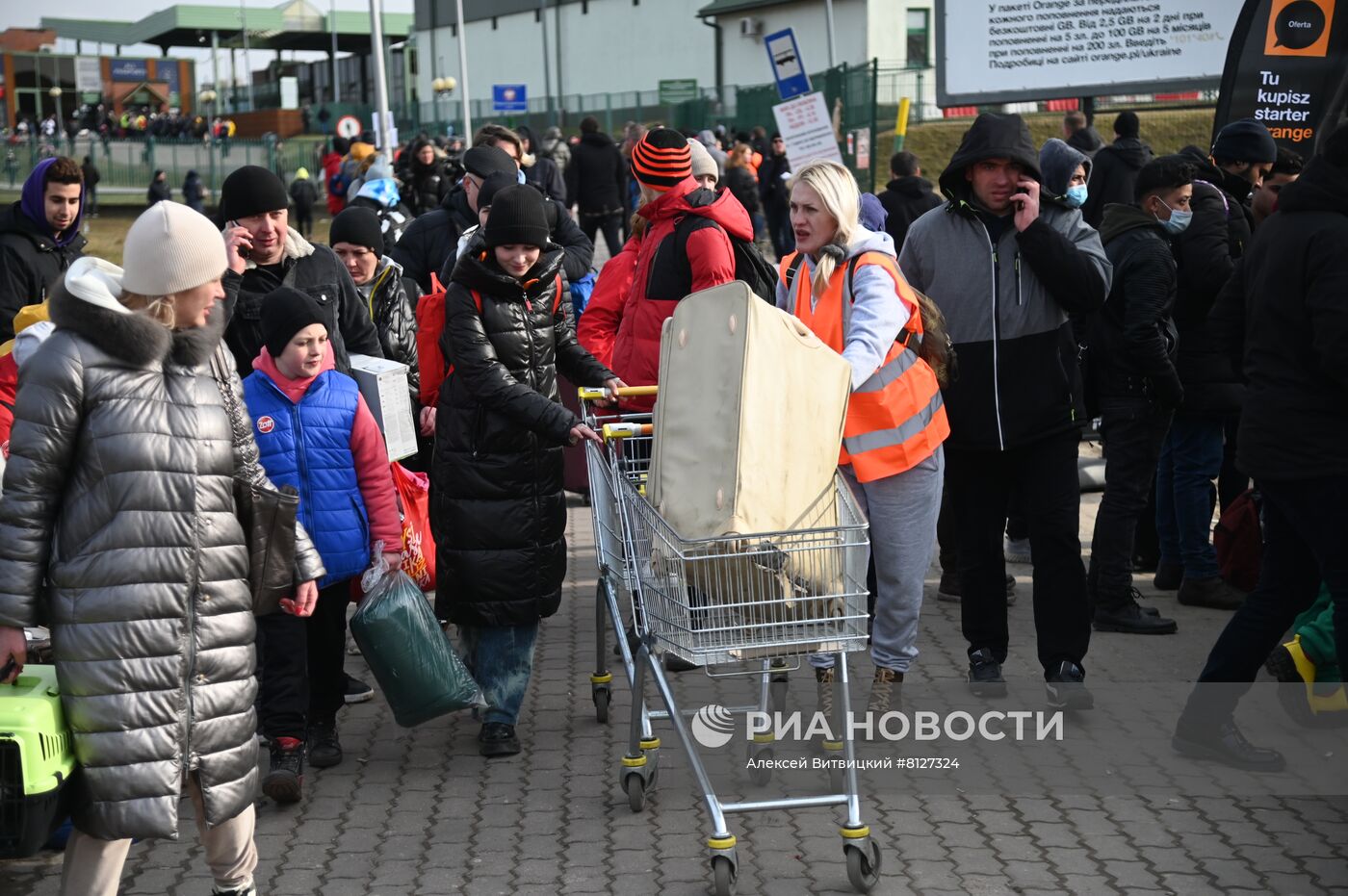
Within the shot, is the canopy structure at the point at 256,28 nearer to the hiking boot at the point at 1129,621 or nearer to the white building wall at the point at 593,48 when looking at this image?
the white building wall at the point at 593,48

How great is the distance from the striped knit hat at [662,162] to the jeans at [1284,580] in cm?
279

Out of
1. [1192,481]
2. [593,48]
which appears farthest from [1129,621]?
[593,48]

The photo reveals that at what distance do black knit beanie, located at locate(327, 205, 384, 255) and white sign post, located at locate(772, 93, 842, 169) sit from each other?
6759 millimetres

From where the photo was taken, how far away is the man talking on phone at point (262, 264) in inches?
219

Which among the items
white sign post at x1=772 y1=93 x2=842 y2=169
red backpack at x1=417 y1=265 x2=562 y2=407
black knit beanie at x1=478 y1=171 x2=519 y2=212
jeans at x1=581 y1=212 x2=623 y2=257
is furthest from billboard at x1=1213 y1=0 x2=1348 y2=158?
jeans at x1=581 y1=212 x2=623 y2=257

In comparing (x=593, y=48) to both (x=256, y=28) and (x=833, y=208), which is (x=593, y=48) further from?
(x=833, y=208)

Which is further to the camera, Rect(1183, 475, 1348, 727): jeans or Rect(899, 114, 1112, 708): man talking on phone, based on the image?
Rect(899, 114, 1112, 708): man talking on phone

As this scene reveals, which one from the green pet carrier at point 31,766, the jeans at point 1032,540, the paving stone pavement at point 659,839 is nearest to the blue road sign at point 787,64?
the jeans at point 1032,540

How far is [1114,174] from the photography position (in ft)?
29.7

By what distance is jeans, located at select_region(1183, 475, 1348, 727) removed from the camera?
186 inches

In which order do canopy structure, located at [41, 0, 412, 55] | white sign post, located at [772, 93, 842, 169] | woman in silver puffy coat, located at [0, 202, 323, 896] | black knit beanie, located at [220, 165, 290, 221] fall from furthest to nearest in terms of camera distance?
canopy structure, located at [41, 0, 412, 55] → white sign post, located at [772, 93, 842, 169] → black knit beanie, located at [220, 165, 290, 221] → woman in silver puffy coat, located at [0, 202, 323, 896]

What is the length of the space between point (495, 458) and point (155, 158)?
47.2 meters

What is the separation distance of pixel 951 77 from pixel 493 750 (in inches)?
385

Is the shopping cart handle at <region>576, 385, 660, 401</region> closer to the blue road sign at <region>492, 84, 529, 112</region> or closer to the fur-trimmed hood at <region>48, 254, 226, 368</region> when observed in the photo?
the fur-trimmed hood at <region>48, 254, 226, 368</region>
